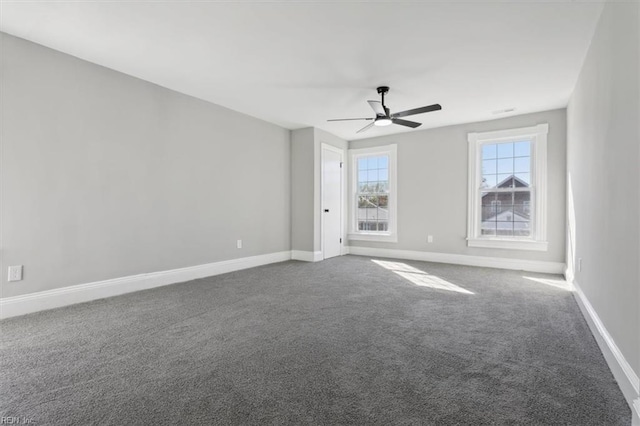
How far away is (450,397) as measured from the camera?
1643mm

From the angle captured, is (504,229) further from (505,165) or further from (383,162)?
(383,162)

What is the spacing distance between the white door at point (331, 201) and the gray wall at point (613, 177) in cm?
387

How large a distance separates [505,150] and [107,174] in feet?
19.0

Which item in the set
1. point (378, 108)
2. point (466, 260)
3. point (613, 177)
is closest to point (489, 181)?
point (466, 260)

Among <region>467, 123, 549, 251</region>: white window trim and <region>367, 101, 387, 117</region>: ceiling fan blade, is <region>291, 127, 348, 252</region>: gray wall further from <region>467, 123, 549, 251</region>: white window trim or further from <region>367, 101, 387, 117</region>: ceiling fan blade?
<region>467, 123, 549, 251</region>: white window trim

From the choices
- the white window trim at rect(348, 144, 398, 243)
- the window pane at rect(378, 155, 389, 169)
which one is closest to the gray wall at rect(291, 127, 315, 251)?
the white window trim at rect(348, 144, 398, 243)

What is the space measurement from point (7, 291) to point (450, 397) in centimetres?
365

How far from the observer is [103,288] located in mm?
3441

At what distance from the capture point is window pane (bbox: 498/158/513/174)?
530 centimetres

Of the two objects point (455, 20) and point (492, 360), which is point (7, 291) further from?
point (455, 20)

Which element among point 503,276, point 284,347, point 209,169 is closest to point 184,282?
point 209,169

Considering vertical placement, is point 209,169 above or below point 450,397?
above

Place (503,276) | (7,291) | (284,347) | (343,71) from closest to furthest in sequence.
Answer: (284,347), (7,291), (343,71), (503,276)

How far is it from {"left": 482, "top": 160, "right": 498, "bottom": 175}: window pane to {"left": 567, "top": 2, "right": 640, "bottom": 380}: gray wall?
219cm
